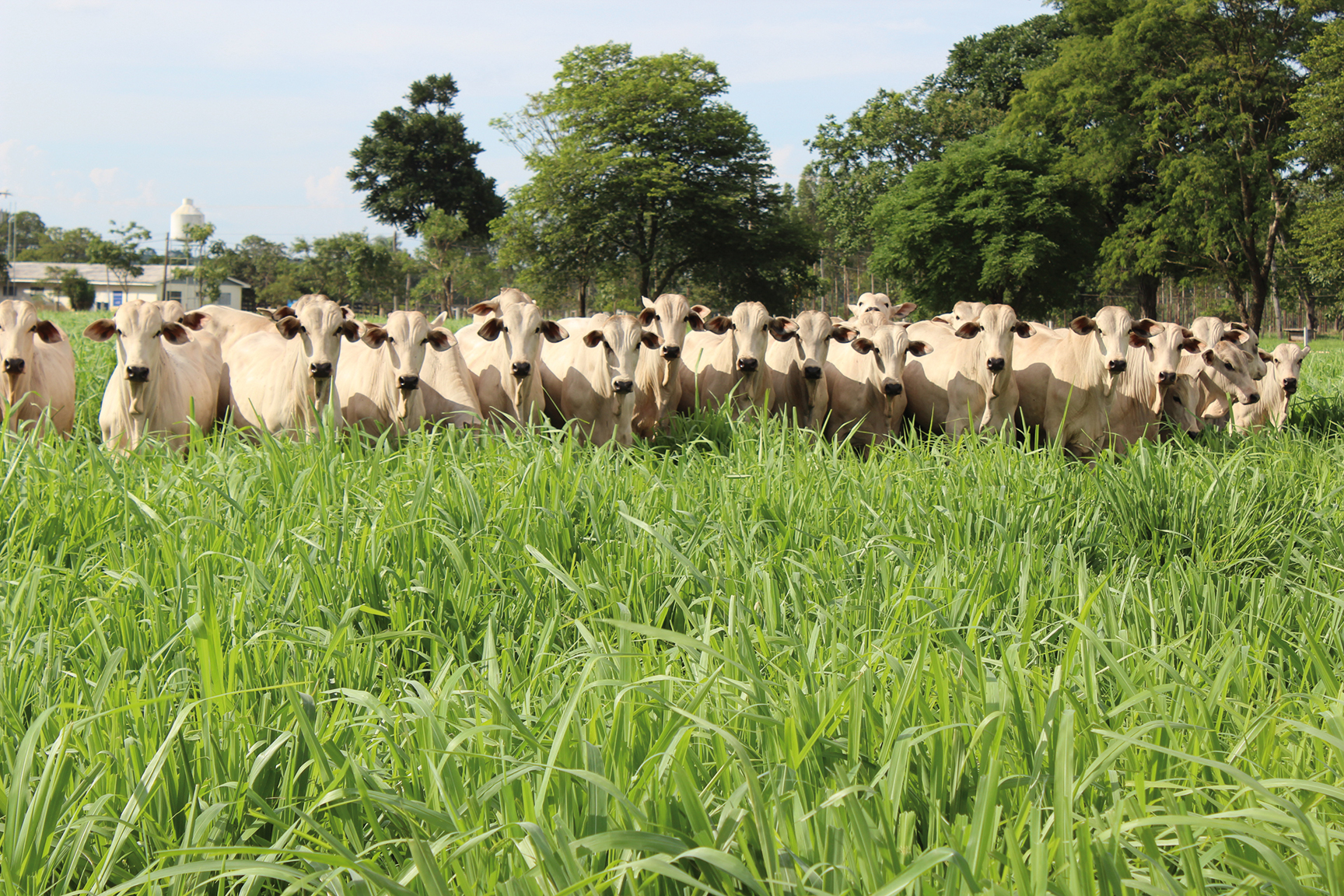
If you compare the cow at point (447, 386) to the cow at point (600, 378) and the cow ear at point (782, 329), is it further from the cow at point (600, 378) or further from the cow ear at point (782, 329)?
the cow ear at point (782, 329)

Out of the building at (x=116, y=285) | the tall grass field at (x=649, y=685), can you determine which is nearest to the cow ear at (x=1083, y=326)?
the tall grass field at (x=649, y=685)

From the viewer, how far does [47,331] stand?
7.94 m

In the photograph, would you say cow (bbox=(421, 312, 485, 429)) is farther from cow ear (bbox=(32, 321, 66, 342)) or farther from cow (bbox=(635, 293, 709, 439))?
cow ear (bbox=(32, 321, 66, 342))

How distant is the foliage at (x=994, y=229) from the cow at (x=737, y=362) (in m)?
28.3

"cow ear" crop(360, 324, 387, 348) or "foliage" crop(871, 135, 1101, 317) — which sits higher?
"foliage" crop(871, 135, 1101, 317)

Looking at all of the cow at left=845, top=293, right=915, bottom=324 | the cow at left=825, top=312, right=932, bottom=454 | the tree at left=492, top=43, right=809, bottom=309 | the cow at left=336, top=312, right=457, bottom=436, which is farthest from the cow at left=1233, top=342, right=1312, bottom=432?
the tree at left=492, top=43, right=809, bottom=309

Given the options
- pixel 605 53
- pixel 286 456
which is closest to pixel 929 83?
pixel 605 53

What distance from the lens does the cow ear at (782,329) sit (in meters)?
9.54

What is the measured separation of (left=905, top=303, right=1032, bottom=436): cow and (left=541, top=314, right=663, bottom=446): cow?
9.89 feet

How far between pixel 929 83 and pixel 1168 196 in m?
19.8

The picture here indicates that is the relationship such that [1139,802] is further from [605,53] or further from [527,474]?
[605,53]

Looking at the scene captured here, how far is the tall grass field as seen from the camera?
1.90 metres

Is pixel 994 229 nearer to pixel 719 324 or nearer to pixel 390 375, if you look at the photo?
pixel 719 324

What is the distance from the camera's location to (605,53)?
43.7m
